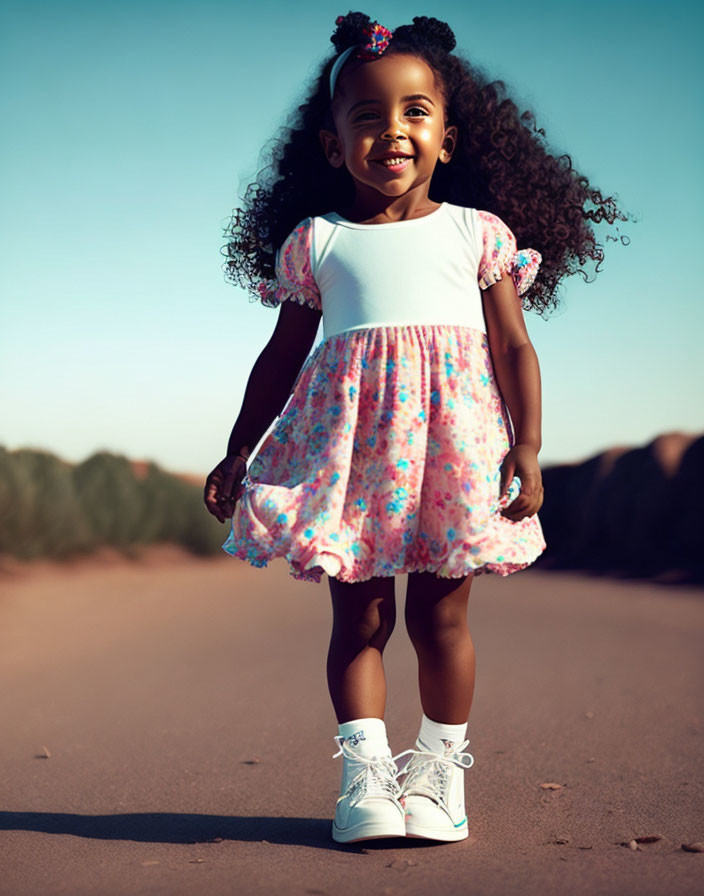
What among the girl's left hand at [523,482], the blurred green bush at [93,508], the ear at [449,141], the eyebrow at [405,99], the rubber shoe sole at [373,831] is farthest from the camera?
the blurred green bush at [93,508]

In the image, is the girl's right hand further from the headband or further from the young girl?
the headband

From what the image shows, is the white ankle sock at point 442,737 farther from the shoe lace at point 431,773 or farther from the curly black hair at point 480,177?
the curly black hair at point 480,177

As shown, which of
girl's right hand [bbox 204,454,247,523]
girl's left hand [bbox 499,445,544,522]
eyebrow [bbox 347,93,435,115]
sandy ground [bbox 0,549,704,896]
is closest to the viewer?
sandy ground [bbox 0,549,704,896]

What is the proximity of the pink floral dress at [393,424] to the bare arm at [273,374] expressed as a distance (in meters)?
0.08

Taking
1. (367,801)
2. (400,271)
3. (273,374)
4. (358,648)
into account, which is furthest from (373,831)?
(400,271)

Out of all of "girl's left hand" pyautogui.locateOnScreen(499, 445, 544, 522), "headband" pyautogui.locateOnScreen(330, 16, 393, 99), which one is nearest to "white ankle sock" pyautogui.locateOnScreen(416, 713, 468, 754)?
"girl's left hand" pyautogui.locateOnScreen(499, 445, 544, 522)

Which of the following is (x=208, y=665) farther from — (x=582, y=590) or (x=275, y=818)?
(x=582, y=590)

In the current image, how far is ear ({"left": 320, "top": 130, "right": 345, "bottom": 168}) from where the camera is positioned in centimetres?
257

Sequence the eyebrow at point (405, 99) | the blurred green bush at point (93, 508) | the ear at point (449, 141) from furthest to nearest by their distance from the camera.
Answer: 1. the blurred green bush at point (93, 508)
2. the ear at point (449, 141)
3. the eyebrow at point (405, 99)

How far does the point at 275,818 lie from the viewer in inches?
99.5

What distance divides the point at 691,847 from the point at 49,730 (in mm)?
2314

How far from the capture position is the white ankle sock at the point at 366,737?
2.31 meters

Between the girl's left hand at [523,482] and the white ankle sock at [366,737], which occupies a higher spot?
the girl's left hand at [523,482]

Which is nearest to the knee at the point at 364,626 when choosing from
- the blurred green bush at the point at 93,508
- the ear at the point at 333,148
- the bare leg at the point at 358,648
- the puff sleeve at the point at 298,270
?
the bare leg at the point at 358,648
